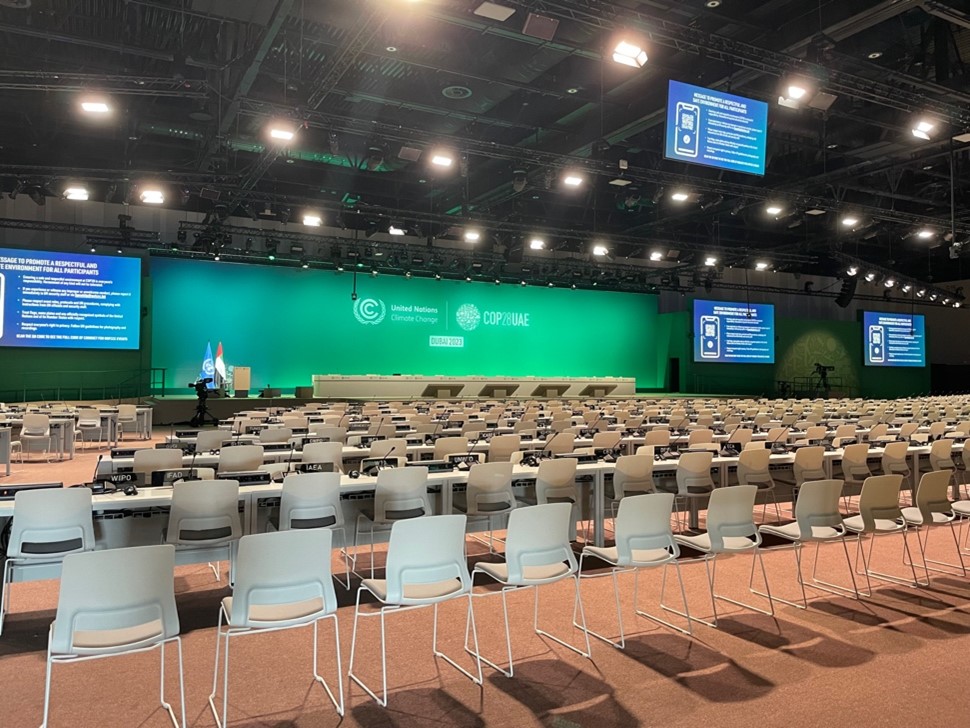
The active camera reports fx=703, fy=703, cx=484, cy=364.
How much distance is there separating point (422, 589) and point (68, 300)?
678 inches

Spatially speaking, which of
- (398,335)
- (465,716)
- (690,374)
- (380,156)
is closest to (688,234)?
(690,374)

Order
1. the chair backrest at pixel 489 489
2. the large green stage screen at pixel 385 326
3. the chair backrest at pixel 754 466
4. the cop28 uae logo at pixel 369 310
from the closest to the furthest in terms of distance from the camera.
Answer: the chair backrest at pixel 489 489 < the chair backrest at pixel 754 466 < the large green stage screen at pixel 385 326 < the cop28 uae logo at pixel 369 310

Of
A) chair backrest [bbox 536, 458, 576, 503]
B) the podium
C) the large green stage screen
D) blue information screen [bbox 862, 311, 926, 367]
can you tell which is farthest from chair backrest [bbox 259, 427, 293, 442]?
blue information screen [bbox 862, 311, 926, 367]

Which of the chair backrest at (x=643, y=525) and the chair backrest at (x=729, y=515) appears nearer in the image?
the chair backrest at (x=643, y=525)

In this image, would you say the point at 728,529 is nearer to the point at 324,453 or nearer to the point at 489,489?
the point at 489,489

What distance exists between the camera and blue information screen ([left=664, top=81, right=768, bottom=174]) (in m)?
8.84

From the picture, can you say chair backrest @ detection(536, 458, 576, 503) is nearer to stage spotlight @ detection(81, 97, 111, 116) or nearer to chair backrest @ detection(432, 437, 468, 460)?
chair backrest @ detection(432, 437, 468, 460)

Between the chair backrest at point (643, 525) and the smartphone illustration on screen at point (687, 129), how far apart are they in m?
5.83

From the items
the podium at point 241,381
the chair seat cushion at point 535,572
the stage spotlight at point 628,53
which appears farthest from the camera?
the podium at point 241,381

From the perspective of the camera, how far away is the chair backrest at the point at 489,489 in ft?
19.3

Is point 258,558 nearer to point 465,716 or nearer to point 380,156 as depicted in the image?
point 465,716

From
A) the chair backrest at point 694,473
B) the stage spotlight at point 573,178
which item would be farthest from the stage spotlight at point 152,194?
the chair backrest at point 694,473

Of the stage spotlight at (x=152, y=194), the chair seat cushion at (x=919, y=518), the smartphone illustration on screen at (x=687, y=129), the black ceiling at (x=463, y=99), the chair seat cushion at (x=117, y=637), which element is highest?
the black ceiling at (x=463, y=99)

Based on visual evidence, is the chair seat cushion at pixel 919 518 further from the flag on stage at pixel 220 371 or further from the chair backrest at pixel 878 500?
the flag on stage at pixel 220 371
